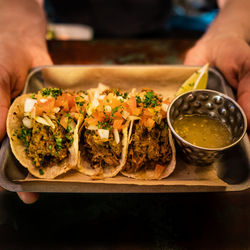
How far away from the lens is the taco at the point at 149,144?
223cm

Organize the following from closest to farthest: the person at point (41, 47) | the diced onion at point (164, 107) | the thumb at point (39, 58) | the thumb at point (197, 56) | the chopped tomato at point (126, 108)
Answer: the chopped tomato at point (126, 108) < the diced onion at point (164, 107) < the person at point (41, 47) < the thumb at point (39, 58) < the thumb at point (197, 56)

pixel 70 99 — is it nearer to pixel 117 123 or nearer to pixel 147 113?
pixel 117 123

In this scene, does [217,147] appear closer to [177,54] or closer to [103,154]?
[103,154]

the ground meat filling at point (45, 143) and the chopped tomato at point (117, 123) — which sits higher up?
the chopped tomato at point (117, 123)

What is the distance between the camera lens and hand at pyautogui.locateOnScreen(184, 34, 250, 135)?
8.37 ft

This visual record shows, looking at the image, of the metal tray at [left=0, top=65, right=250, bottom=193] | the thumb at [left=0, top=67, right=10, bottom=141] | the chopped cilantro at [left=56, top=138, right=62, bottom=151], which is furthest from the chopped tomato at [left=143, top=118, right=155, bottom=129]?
the thumb at [left=0, top=67, right=10, bottom=141]

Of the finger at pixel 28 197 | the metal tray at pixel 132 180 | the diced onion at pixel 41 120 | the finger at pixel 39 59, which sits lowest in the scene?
the finger at pixel 28 197

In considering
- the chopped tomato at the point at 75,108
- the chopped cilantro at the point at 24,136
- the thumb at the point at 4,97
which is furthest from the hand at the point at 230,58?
the thumb at the point at 4,97

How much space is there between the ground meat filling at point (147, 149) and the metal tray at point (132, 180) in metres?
0.18

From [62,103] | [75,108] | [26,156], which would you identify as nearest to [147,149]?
[75,108]

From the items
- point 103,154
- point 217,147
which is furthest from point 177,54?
point 103,154

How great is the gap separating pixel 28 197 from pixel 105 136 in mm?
895

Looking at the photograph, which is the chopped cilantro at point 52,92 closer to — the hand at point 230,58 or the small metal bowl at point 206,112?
the small metal bowl at point 206,112

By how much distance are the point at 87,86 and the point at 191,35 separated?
2716 millimetres
